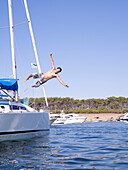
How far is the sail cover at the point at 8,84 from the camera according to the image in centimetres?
1629

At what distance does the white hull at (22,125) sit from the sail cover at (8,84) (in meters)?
2.03

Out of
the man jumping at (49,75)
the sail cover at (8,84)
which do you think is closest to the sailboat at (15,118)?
the sail cover at (8,84)

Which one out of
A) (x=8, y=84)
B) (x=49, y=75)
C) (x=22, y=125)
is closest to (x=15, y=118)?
(x=22, y=125)

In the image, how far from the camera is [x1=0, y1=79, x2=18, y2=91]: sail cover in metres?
A: 16.3

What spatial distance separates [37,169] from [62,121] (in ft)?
164

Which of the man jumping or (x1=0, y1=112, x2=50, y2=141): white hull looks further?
(x1=0, y1=112, x2=50, y2=141): white hull

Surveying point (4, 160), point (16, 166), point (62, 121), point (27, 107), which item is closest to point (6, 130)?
point (27, 107)

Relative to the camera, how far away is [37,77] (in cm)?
1460

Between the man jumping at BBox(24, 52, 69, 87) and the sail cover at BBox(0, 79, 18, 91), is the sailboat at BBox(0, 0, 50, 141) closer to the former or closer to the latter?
the sail cover at BBox(0, 79, 18, 91)

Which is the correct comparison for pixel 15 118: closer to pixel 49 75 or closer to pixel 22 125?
pixel 22 125

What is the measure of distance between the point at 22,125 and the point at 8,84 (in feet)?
9.06

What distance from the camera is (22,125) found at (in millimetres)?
15891

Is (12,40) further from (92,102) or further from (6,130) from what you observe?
(92,102)

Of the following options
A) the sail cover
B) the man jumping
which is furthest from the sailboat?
the man jumping
